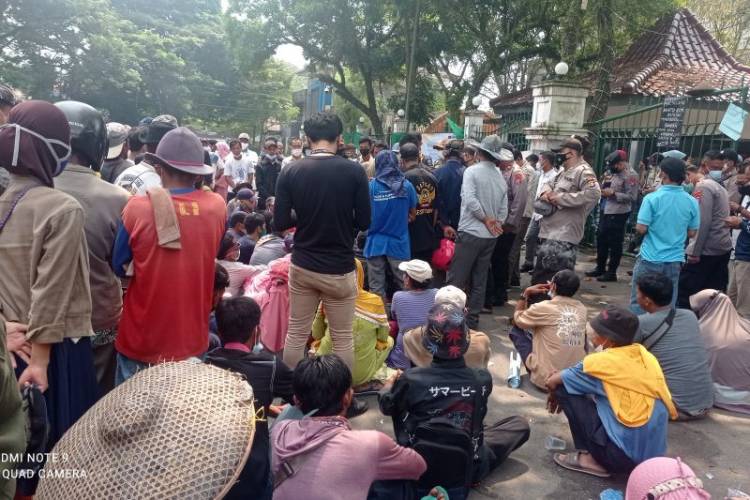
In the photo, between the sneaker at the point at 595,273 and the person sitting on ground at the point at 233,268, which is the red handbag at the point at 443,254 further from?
the sneaker at the point at 595,273

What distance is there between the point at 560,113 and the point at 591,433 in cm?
744

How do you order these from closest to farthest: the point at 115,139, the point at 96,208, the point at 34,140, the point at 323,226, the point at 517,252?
1. the point at 34,140
2. the point at 96,208
3. the point at 323,226
4. the point at 115,139
5. the point at 517,252

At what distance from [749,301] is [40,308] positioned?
19.7 ft

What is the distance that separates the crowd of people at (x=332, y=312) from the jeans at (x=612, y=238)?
5.91 feet

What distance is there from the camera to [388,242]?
5188 millimetres

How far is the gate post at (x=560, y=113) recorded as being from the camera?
9555 millimetres

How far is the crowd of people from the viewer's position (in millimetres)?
2154

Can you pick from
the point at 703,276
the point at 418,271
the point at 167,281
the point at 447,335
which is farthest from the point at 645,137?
the point at 167,281

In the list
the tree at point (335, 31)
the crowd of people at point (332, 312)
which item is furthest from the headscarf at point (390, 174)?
the tree at point (335, 31)

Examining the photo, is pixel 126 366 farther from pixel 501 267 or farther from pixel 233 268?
pixel 501 267

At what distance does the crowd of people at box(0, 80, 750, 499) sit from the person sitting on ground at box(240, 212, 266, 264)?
27mm

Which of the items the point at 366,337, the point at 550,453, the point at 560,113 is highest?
the point at 560,113

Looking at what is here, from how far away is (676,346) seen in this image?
398cm

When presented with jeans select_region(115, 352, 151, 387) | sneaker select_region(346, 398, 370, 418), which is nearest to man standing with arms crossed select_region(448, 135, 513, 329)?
sneaker select_region(346, 398, 370, 418)
